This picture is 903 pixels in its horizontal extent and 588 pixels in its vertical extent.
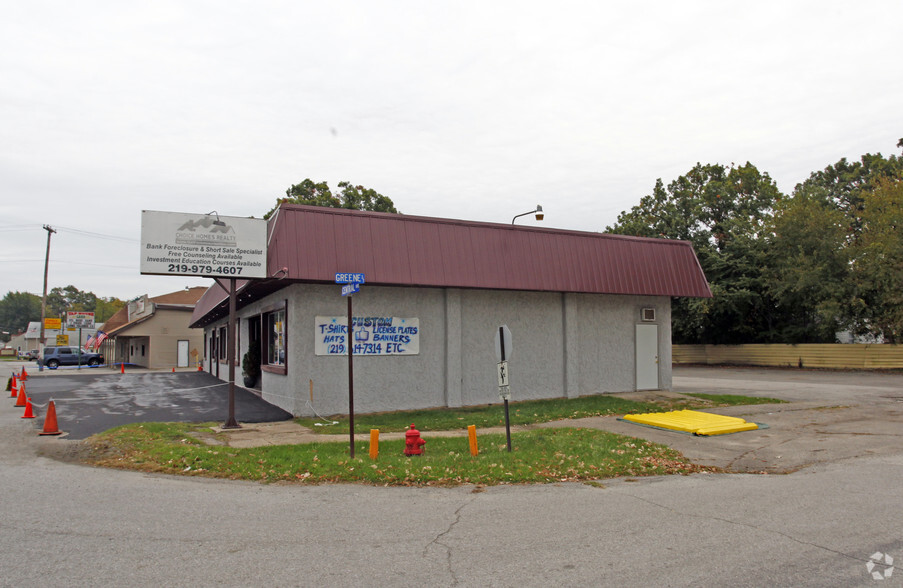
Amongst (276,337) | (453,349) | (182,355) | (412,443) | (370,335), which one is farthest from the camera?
(182,355)

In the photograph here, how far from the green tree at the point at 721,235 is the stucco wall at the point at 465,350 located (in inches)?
808

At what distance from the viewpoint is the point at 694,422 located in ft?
41.8

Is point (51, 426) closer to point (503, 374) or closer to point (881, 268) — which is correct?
point (503, 374)

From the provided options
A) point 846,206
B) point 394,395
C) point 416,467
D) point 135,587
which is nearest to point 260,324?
point 394,395

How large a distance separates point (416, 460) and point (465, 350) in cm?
747

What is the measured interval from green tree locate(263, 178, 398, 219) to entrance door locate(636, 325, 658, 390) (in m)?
34.1

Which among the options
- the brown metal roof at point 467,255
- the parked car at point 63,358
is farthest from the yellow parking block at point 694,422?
the parked car at point 63,358

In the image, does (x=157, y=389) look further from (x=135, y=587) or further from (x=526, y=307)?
(x=135, y=587)

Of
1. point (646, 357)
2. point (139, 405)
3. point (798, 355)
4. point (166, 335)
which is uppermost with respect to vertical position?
point (166, 335)

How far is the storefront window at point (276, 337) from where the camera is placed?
15992 millimetres

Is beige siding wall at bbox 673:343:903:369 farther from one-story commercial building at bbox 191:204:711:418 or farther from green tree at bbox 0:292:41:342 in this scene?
green tree at bbox 0:292:41:342

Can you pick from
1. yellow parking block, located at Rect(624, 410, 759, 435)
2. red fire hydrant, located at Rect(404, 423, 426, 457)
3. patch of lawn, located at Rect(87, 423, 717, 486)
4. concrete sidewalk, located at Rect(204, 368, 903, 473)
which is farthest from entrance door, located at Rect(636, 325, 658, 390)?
red fire hydrant, located at Rect(404, 423, 426, 457)

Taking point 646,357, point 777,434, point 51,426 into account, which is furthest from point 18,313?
point 777,434

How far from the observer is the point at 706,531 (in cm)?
590
